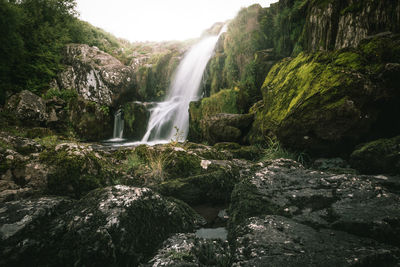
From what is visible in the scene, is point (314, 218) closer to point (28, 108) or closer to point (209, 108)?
point (209, 108)

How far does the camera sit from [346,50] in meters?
3.92

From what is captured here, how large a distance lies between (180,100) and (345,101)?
1021 cm

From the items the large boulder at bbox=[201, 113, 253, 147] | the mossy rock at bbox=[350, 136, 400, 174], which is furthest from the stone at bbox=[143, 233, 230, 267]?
the large boulder at bbox=[201, 113, 253, 147]

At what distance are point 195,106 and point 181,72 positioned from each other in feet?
18.5

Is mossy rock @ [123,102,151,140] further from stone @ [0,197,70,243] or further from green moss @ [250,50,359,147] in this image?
stone @ [0,197,70,243]

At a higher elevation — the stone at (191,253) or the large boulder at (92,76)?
the large boulder at (92,76)

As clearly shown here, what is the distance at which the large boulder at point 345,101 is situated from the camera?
11.0 feet

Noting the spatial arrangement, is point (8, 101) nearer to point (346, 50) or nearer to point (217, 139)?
point (217, 139)

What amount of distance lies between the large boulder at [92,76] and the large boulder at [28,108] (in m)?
3.21

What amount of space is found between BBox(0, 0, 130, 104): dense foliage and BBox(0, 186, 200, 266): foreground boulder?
1254 centimetres

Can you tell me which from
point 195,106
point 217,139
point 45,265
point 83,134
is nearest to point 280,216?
point 45,265

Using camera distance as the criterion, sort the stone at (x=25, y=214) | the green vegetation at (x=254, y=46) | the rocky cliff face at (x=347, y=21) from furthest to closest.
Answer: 1. the green vegetation at (x=254, y=46)
2. the rocky cliff face at (x=347, y=21)
3. the stone at (x=25, y=214)

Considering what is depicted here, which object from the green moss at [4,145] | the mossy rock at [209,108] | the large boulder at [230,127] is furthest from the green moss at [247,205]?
the mossy rock at [209,108]

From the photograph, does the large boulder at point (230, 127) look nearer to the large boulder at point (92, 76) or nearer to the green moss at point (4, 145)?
the green moss at point (4, 145)
